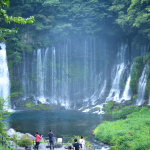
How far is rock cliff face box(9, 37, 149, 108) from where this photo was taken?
38.5 meters

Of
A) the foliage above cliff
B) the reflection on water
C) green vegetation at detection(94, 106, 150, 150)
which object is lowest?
the reflection on water

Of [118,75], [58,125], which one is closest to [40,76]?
Answer: [118,75]

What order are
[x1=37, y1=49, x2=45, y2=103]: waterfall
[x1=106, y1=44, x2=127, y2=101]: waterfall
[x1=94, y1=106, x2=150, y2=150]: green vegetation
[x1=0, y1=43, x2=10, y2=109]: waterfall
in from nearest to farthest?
[x1=94, y1=106, x2=150, y2=150]: green vegetation → [x1=0, y1=43, x2=10, y2=109]: waterfall → [x1=106, y1=44, x2=127, y2=101]: waterfall → [x1=37, y1=49, x2=45, y2=103]: waterfall

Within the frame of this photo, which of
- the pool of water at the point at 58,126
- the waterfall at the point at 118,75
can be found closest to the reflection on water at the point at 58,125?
the pool of water at the point at 58,126

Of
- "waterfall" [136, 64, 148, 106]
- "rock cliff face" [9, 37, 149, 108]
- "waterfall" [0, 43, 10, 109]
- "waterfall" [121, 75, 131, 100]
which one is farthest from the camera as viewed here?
"rock cliff face" [9, 37, 149, 108]

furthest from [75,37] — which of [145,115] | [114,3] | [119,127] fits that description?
[119,127]

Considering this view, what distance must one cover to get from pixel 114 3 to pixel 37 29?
1392cm

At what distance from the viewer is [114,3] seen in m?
38.2

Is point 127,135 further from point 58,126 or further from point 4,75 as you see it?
point 4,75

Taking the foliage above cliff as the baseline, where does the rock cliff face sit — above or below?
below

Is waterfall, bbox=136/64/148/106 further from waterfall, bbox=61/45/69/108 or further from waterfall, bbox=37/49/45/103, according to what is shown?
waterfall, bbox=37/49/45/103

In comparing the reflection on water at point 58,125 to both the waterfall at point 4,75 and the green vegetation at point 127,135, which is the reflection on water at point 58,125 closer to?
the green vegetation at point 127,135

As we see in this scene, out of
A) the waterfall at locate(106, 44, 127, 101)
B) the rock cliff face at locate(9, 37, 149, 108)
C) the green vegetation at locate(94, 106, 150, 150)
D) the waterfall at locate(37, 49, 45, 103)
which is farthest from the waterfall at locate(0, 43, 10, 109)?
the green vegetation at locate(94, 106, 150, 150)

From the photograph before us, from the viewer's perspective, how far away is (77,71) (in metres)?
41.8
